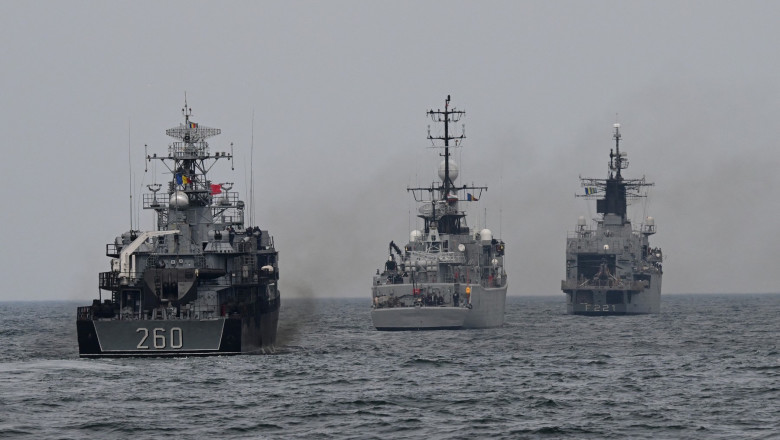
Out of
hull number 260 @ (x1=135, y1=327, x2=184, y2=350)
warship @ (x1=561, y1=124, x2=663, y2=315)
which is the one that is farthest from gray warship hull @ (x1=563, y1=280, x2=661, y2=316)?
hull number 260 @ (x1=135, y1=327, x2=184, y2=350)

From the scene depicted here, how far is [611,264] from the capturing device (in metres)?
152

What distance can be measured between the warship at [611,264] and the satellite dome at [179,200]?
8882cm

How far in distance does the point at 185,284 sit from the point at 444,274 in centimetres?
4116

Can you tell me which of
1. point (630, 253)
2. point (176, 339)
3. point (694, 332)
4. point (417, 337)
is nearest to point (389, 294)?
point (417, 337)

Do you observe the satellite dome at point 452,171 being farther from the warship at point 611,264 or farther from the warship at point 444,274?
the warship at point 611,264

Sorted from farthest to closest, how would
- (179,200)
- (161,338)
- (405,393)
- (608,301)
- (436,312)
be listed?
(608,301)
(436,312)
(179,200)
(161,338)
(405,393)

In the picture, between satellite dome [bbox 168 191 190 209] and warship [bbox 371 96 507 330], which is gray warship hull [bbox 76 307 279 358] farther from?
warship [bbox 371 96 507 330]

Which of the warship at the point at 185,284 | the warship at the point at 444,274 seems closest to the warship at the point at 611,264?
the warship at the point at 444,274

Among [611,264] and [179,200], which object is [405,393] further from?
[611,264]

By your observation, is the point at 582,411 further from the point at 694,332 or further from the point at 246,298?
the point at 694,332

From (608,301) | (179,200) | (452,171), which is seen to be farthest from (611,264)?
(179,200)

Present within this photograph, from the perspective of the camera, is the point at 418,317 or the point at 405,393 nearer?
the point at 405,393

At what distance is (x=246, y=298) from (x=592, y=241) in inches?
Answer: 3556

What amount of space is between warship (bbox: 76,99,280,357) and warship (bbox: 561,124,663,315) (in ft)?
266
